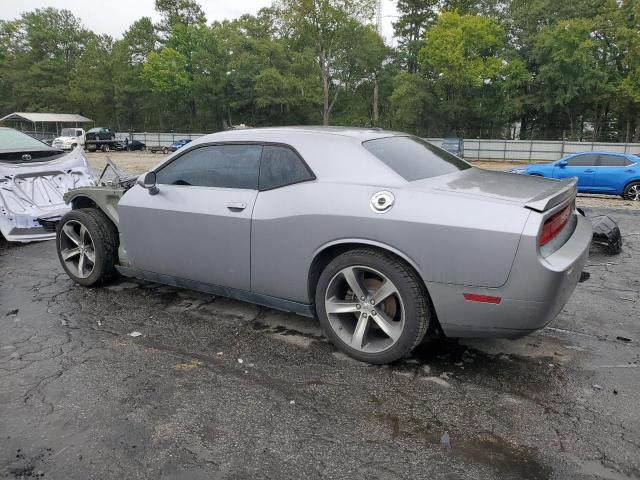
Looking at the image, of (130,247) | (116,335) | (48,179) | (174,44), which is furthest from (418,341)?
(174,44)

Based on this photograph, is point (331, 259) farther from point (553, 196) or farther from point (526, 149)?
point (526, 149)

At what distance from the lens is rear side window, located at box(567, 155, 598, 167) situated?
42.4 feet

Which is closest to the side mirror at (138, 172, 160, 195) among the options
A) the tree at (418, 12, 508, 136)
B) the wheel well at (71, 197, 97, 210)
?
the wheel well at (71, 197, 97, 210)

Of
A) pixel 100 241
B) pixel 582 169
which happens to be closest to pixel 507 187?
pixel 100 241

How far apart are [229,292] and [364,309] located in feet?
3.89

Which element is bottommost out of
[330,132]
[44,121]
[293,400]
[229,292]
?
[293,400]

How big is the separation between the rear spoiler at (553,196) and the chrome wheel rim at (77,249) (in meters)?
3.90

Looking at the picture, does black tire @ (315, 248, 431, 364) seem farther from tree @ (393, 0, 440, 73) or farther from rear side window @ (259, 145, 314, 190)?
tree @ (393, 0, 440, 73)

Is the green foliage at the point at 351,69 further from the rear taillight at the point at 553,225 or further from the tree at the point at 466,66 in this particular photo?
the rear taillight at the point at 553,225

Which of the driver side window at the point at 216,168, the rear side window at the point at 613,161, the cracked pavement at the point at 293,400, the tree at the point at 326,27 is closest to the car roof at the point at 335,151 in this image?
the driver side window at the point at 216,168

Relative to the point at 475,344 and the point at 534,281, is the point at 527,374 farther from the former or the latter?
the point at 534,281

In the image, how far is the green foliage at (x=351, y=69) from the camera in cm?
3572

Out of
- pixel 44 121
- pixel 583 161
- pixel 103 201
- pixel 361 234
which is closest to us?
pixel 361 234

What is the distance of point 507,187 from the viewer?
10.2ft
